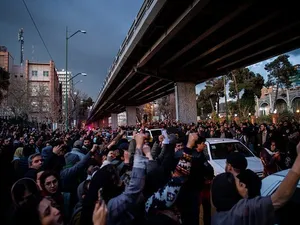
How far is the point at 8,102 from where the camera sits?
45.4 m

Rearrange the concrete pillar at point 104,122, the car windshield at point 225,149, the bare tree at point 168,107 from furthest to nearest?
the concrete pillar at point 104,122 < the bare tree at point 168,107 < the car windshield at point 225,149

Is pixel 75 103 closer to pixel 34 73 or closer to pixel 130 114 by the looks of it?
pixel 130 114

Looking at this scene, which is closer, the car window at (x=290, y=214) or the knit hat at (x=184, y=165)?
the car window at (x=290, y=214)

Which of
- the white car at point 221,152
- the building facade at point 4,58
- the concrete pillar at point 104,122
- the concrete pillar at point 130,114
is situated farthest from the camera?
the concrete pillar at point 104,122

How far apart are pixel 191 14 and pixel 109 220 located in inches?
467

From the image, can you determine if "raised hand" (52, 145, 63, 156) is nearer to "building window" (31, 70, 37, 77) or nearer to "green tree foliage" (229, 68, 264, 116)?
"green tree foliage" (229, 68, 264, 116)

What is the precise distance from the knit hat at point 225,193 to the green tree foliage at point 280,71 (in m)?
49.0

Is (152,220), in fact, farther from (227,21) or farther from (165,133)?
(227,21)

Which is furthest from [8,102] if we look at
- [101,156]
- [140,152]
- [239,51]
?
[140,152]

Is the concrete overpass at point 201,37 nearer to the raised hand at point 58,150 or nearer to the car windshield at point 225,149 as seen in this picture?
the car windshield at point 225,149

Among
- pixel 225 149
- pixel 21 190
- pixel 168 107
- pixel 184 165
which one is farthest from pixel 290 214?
pixel 168 107

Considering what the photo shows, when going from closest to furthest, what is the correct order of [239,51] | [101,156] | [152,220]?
[152,220] → [101,156] → [239,51]

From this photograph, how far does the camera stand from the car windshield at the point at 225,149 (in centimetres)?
844

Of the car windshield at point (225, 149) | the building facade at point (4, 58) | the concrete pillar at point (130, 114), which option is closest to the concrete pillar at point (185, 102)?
the car windshield at point (225, 149)
